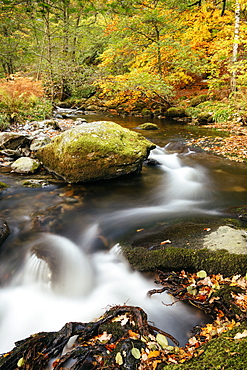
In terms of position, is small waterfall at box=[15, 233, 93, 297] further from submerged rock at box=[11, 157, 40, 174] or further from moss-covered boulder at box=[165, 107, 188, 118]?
moss-covered boulder at box=[165, 107, 188, 118]

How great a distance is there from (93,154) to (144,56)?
1424 cm

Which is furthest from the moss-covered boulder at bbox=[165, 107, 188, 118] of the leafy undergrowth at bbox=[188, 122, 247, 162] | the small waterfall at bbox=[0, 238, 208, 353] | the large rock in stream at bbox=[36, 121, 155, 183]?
the small waterfall at bbox=[0, 238, 208, 353]

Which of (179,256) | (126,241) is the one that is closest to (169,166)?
(126,241)

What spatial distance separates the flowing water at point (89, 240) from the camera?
8.65 feet

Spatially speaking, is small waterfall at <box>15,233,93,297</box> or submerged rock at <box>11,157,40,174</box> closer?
small waterfall at <box>15,233,93,297</box>

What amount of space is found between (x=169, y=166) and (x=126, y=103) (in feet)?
46.6

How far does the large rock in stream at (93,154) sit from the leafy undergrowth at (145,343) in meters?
3.81

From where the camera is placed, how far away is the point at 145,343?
1.93 meters

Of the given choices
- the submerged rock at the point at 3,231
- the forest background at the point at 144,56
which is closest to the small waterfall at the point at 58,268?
the submerged rock at the point at 3,231

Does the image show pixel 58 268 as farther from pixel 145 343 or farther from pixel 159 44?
pixel 159 44

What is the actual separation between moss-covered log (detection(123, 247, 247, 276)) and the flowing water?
0.19 m

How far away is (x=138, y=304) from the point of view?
2674 mm

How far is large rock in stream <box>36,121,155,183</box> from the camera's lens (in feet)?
18.5

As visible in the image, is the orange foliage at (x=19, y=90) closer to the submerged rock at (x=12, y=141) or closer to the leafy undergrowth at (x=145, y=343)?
the submerged rock at (x=12, y=141)
